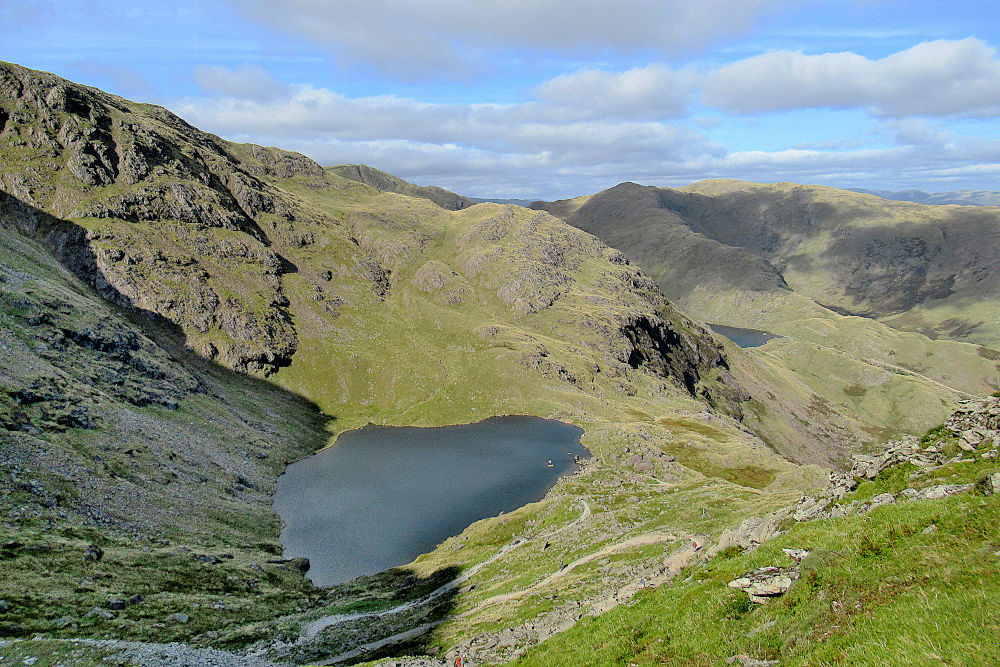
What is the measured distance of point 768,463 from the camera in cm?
14350

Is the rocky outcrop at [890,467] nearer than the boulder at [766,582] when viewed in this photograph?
No

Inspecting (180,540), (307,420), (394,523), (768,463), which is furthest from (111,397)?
(768,463)

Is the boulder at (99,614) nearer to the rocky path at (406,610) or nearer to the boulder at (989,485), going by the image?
the rocky path at (406,610)

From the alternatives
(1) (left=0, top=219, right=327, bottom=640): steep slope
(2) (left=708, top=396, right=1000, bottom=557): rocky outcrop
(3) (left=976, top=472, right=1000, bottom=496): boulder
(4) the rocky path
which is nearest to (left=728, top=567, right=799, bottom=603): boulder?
(2) (left=708, top=396, right=1000, bottom=557): rocky outcrop

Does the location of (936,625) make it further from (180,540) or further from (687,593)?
(180,540)

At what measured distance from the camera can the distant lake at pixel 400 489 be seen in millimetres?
108188

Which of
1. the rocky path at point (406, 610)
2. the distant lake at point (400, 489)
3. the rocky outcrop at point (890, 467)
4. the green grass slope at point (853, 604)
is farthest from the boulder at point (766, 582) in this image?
the distant lake at point (400, 489)

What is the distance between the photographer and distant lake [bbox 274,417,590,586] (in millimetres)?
108188

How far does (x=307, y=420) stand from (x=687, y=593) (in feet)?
652

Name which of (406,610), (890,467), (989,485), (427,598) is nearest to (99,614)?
(406,610)

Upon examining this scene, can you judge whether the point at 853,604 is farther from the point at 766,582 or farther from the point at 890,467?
the point at 890,467

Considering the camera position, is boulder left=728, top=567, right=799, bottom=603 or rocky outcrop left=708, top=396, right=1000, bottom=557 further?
rocky outcrop left=708, top=396, right=1000, bottom=557

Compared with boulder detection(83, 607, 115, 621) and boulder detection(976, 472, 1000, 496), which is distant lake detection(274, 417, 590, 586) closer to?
boulder detection(83, 607, 115, 621)

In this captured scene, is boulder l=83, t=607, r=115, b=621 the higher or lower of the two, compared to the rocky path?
higher
